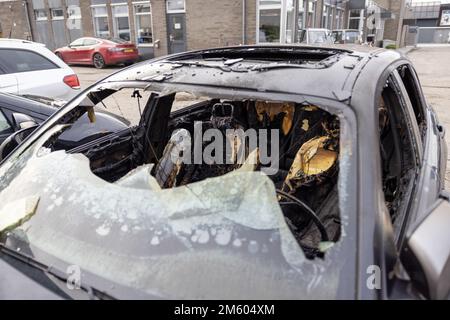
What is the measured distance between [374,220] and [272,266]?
13.9 inches

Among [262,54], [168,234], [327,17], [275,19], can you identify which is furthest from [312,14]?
[168,234]

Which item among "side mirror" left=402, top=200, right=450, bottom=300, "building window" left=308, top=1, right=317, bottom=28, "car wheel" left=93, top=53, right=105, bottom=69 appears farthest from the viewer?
"building window" left=308, top=1, right=317, bottom=28

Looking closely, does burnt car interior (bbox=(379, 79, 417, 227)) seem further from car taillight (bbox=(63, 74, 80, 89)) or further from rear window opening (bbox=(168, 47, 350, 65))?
car taillight (bbox=(63, 74, 80, 89))

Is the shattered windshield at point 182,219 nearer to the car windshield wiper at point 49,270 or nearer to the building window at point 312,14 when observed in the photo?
the car windshield wiper at point 49,270

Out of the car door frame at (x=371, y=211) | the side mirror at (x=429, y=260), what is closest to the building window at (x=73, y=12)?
the car door frame at (x=371, y=211)

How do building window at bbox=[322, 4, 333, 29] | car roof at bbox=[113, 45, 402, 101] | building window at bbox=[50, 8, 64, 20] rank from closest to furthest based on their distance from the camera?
car roof at bbox=[113, 45, 402, 101], building window at bbox=[50, 8, 64, 20], building window at bbox=[322, 4, 333, 29]

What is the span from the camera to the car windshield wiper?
3.92ft

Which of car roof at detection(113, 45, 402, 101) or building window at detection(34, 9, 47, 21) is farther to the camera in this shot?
building window at detection(34, 9, 47, 21)

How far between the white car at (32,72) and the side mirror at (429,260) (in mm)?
4926

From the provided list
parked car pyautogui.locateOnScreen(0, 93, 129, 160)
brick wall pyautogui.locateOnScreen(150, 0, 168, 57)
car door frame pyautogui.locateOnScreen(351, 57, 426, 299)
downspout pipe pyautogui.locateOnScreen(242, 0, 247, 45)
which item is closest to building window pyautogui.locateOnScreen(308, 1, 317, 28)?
downspout pipe pyautogui.locateOnScreen(242, 0, 247, 45)

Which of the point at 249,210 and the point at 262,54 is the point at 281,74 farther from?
the point at 262,54

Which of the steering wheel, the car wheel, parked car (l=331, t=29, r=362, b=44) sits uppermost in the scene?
parked car (l=331, t=29, r=362, b=44)

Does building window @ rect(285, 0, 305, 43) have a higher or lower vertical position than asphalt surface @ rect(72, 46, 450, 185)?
higher

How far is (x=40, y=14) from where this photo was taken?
1930 cm
